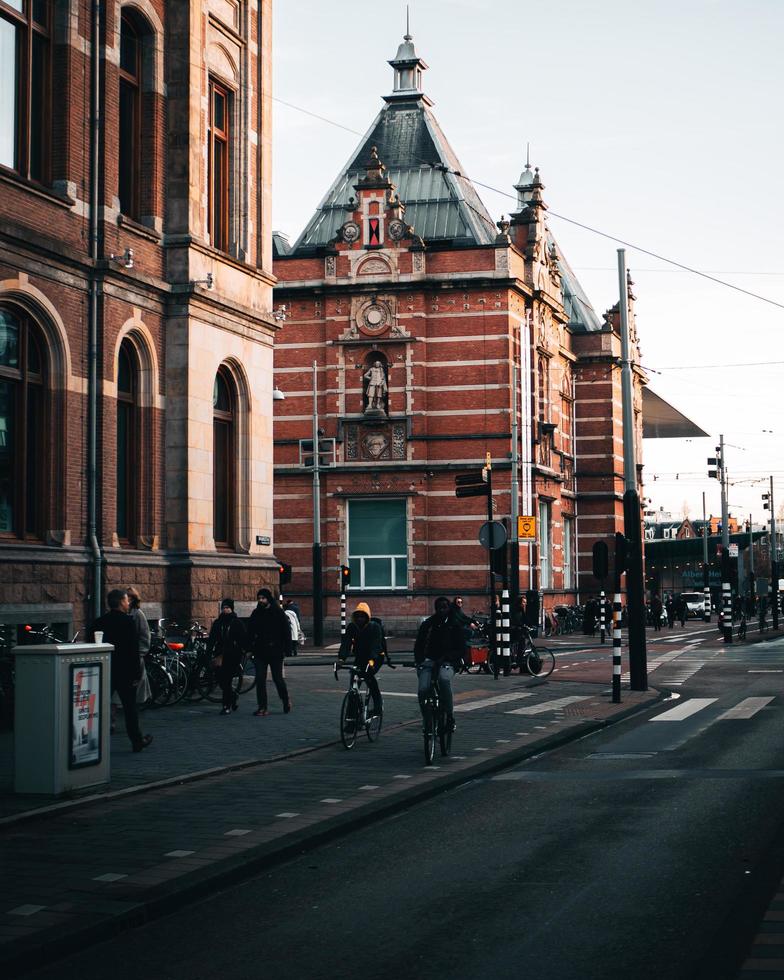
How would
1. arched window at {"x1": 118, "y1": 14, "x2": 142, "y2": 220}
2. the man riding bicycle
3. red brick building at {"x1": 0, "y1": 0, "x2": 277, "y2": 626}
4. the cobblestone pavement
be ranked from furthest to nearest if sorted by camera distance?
arched window at {"x1": 118, "y1": 14, "x2": 142, "y2": 220} < red brick building at {"x1": 0, "y1": 0, "x2": 277, "y2": 626} < the man riding bicycle < the cobblestone pavement

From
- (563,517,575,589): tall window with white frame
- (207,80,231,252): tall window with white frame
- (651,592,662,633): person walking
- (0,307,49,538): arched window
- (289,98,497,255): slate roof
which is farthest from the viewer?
(651,592,662,633): person walking

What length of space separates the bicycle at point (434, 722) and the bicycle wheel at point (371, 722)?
41.3 inches

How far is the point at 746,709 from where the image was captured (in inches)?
787

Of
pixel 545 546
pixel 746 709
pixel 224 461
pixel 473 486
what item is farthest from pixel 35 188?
pixel 545 546

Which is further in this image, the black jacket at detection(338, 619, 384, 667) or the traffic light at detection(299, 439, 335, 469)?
the traffic light at detection(299, 439, 335, 469)

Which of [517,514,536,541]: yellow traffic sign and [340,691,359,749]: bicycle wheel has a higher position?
[517,514,536,541]: yellow traffic sign

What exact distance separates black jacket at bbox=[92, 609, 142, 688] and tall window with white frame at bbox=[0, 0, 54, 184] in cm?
714

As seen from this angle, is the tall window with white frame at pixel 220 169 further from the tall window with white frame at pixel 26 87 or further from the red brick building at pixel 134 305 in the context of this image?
the tall window with white frame at pixel 26 87

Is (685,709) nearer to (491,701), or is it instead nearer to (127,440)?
(491,701)

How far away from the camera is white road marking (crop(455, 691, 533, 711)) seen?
805 inches

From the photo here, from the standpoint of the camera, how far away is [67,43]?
1955cm

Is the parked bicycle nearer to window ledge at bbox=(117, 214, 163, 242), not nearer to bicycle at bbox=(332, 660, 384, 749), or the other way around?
bicycle at bbox=(332, 660, 384, 749)

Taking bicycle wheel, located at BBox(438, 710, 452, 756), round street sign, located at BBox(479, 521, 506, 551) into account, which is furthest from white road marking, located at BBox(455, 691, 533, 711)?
bicycle wheel, located at BBox(438, 710, 452, 756)

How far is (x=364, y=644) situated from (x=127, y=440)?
7.78 metres
